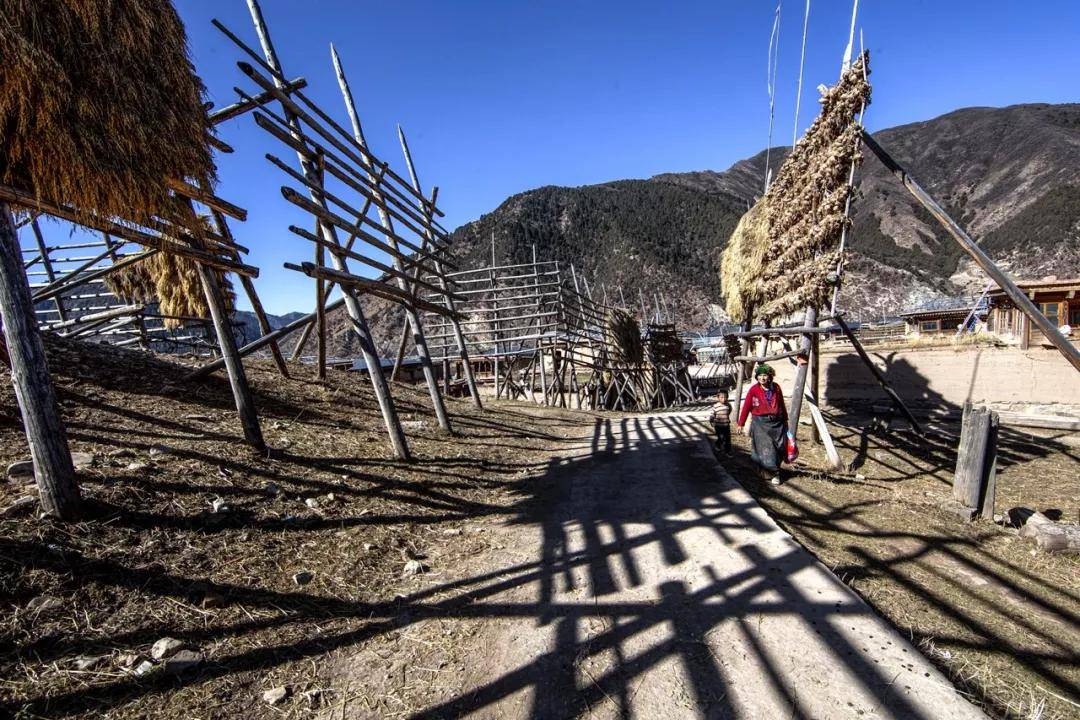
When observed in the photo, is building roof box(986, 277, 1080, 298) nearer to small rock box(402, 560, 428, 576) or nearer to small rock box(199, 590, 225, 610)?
small rock box(402, 560, 428, 576)

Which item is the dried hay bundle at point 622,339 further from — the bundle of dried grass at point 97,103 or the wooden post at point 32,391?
the wooden post at point 32,391

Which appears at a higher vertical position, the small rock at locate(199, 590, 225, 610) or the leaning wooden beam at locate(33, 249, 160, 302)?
the leaning wooden beam at locate(33, 249, 160, 302)

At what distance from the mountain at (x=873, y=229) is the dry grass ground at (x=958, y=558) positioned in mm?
47270

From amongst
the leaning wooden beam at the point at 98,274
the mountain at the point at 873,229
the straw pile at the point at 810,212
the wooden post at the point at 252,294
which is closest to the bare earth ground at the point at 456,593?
the leaning wooden beam at the point at 98,274

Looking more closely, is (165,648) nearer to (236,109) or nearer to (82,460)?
(82,460)

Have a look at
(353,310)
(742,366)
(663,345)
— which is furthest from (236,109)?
(663,345)

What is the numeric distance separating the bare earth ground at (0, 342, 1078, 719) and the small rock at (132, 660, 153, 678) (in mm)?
16

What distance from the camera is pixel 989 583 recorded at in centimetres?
336

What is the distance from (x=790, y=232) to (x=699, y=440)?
3811 millimetres

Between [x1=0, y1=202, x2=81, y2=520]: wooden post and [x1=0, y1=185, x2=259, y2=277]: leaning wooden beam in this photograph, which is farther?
[x1=0, y1=185, x2=259, y2=277]: leaning wooden beam

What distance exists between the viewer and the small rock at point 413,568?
3494mm

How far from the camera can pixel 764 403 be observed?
612cm

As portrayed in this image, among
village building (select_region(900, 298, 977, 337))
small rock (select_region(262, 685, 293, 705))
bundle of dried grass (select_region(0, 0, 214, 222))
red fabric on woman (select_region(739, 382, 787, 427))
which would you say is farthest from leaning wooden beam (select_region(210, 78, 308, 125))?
village building (select_region(900, 298, 977, 337))

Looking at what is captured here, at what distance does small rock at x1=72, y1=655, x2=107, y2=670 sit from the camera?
2.11m
